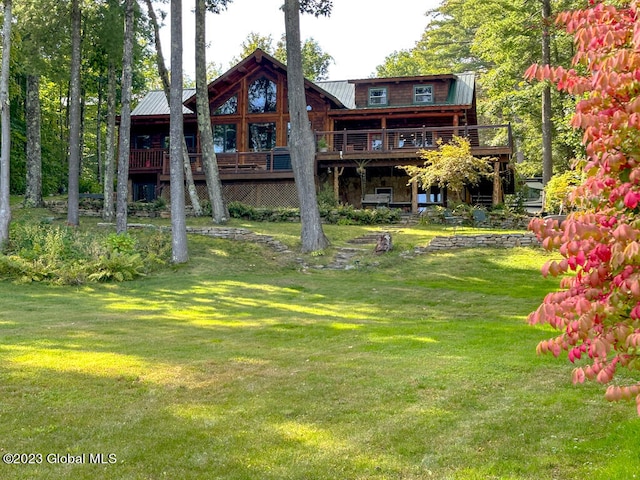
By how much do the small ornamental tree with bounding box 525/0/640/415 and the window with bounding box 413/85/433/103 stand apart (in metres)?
27.7

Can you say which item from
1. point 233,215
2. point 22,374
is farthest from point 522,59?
point 22,374

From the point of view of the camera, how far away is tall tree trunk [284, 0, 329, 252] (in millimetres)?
18719

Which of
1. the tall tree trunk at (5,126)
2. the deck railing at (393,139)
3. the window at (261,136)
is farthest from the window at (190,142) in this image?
the tall tree trunk at (5,126)

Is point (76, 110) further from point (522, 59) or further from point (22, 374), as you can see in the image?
point (522, 59)

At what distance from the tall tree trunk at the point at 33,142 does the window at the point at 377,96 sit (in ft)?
49.9

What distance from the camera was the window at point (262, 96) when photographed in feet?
102

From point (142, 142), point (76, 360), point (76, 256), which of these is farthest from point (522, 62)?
point (76, 360)

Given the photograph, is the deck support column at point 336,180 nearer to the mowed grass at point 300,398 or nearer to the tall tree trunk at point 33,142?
the tall tree trunk at point 33,142

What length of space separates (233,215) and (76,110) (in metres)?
7.20

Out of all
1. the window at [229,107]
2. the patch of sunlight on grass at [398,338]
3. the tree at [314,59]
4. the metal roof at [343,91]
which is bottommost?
the patch of sunlight on grass at [398,338]

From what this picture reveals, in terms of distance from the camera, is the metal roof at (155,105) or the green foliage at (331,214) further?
the metal roof at (155,105)

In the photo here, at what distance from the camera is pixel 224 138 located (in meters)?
31.5

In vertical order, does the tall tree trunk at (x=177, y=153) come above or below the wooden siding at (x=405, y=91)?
below

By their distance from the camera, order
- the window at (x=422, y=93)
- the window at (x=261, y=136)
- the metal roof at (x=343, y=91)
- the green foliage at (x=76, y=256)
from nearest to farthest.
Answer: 1. the green foliage at (x=76, y=256)
2. the window at (x=422, y=93)
3. the window at (x=261, y=136)
4. the metal roof at (x=343, y=91)
